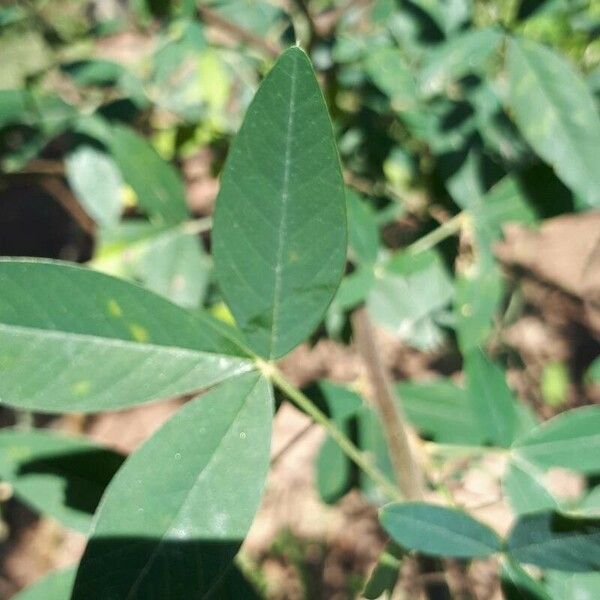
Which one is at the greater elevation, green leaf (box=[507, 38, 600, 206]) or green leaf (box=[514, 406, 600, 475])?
green leaf (box=[507, 38, 600, 206])

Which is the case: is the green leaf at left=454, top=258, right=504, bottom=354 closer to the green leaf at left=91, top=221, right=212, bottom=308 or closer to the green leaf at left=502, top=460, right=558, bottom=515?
the green leaf at left=502, top=460, right=558, bottom=515

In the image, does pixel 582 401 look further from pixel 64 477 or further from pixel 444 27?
pixel 64 477

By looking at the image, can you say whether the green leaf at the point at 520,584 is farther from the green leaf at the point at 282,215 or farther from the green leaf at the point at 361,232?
the green leaf at the point at 361,232

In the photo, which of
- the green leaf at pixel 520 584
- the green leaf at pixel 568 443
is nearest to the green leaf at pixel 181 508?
the green leaf at pixel 520 584

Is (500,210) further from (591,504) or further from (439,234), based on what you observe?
(591,504)

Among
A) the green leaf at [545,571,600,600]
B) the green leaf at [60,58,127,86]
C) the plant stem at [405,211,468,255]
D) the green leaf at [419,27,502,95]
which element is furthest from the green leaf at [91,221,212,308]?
the green leaf at [545,571,600,600]

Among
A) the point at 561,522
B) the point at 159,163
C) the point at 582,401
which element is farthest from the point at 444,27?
the point at 582,401

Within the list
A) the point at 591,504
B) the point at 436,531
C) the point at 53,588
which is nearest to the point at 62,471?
the point at 53,588
